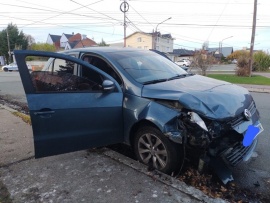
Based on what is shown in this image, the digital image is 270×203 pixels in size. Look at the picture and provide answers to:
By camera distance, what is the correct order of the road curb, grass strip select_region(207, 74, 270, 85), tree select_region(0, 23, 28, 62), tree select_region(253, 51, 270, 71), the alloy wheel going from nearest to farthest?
the road curb < the alloy wheel < grass strip select_region(207, 74, 270, 85) < tree select_region(253, 51, 270, 71) < tree select_region(0, 23, 28, 62)

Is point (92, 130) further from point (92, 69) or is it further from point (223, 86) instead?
point (223, 86)

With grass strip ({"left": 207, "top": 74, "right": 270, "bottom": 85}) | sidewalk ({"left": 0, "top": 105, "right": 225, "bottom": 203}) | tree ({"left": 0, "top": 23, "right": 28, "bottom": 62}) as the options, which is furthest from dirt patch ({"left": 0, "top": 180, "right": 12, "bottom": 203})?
tree ({"left": 0, "top": 23, "right": 28, "bottom": 62})

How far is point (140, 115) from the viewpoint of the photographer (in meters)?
3.47

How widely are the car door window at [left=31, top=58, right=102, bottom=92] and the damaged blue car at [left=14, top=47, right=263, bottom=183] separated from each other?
12 millimetres

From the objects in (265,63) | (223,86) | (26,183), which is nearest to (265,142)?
(223,86)

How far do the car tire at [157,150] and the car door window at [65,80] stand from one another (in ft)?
2.90

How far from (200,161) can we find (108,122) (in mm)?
1291

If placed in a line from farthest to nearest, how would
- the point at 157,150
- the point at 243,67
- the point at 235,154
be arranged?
the point at 243,67
the point at 157,150
the point at 235,154

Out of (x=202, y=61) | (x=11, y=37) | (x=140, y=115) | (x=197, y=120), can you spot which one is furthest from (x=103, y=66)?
(x=11, y=37)

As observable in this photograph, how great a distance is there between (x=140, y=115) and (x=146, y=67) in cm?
105

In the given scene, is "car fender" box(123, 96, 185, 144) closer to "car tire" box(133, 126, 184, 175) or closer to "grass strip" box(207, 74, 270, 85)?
"car tire" box(133, 126, 184, 175)

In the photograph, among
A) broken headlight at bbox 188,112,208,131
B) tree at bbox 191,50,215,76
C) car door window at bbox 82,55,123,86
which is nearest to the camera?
broken headlight at bbox 188,112,208,131

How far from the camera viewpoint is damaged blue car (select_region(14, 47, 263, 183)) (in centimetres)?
315

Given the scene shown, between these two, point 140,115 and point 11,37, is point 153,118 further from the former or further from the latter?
point 11,37
